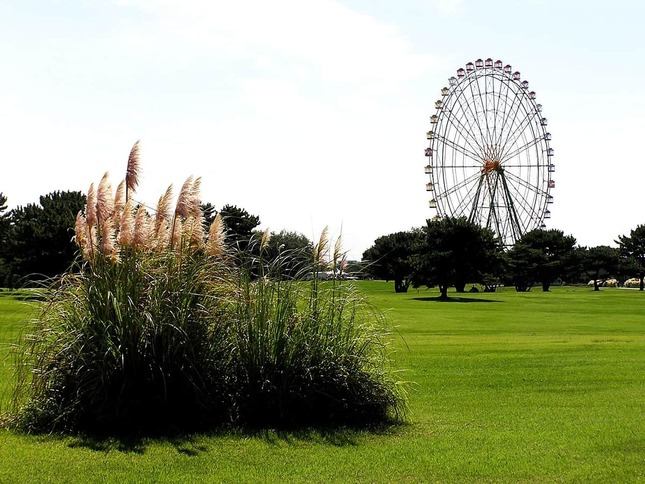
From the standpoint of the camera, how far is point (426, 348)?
64.7 ft

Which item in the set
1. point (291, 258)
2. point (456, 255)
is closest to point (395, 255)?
point (456, 255)

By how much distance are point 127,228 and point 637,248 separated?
351 ft

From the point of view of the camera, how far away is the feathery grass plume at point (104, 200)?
9047 mm

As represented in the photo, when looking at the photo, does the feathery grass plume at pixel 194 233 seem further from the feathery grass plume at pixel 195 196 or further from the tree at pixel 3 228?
the tree at pixel 3 228

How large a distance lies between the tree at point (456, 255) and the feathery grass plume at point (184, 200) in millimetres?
54107

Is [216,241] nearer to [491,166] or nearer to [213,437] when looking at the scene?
[213,437]

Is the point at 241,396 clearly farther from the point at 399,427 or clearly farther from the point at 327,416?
the point at 399,427

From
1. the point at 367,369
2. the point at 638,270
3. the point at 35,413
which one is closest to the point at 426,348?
the point at 367,369

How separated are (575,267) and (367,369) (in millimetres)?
92358

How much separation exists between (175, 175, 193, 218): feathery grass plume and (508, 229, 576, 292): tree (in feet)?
252

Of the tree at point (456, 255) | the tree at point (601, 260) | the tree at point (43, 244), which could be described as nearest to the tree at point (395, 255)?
the tree at point (456, 255)

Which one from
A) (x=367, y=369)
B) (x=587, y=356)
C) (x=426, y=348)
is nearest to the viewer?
(x=367, y=369)

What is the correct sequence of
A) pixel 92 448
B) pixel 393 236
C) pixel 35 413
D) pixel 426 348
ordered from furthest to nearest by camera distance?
pixel 393 236 < pixel 426 348 < pixel 35 413 < pixel 92 448

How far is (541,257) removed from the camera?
294 feet
